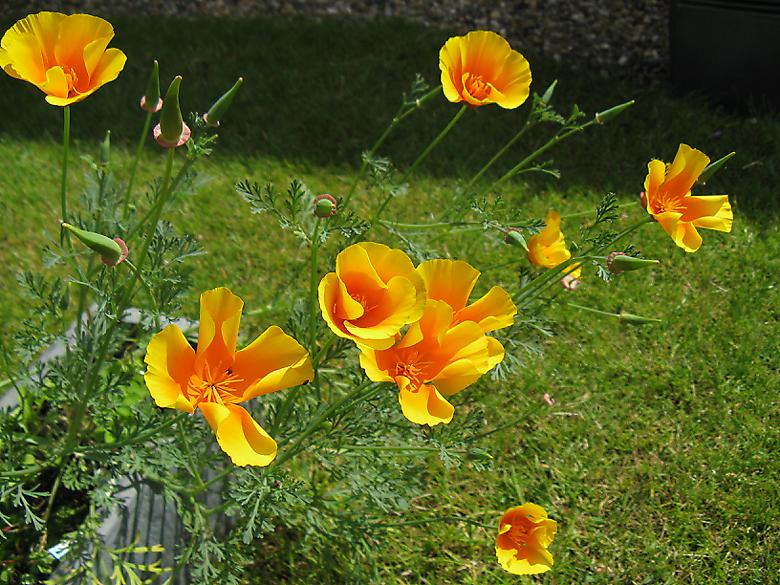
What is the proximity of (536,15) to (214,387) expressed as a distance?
3529 millimetres

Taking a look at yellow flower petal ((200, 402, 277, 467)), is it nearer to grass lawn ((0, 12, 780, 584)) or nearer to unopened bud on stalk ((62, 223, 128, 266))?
unopened bud on stalk ((62, 223, 128, 266))

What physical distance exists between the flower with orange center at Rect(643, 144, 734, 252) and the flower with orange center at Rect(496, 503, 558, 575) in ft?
1.92

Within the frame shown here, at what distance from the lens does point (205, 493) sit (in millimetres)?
1692

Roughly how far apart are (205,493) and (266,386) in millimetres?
773

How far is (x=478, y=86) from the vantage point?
1.53 m

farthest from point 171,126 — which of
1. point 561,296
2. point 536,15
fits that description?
point 536,15

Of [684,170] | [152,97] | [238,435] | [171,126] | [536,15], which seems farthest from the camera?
[536,15]

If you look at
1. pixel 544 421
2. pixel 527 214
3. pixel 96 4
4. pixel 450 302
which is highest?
pixel 450 302

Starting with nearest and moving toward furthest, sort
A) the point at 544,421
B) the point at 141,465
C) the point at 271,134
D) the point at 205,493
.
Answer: the point at 141,465 → the point at 205,493 → the point at 544,421 → the point at 271,134

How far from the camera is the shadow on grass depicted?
3.12 meters

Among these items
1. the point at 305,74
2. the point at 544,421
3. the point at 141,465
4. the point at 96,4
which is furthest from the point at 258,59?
the point at 141,465

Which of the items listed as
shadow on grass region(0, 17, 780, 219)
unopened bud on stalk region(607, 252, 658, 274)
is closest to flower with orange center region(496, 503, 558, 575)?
unopened bud on stalk region(607, 252, 658, 274)

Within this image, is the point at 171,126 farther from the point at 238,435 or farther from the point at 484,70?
the point at 484,70

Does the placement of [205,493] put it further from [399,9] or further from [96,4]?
[96,4]
